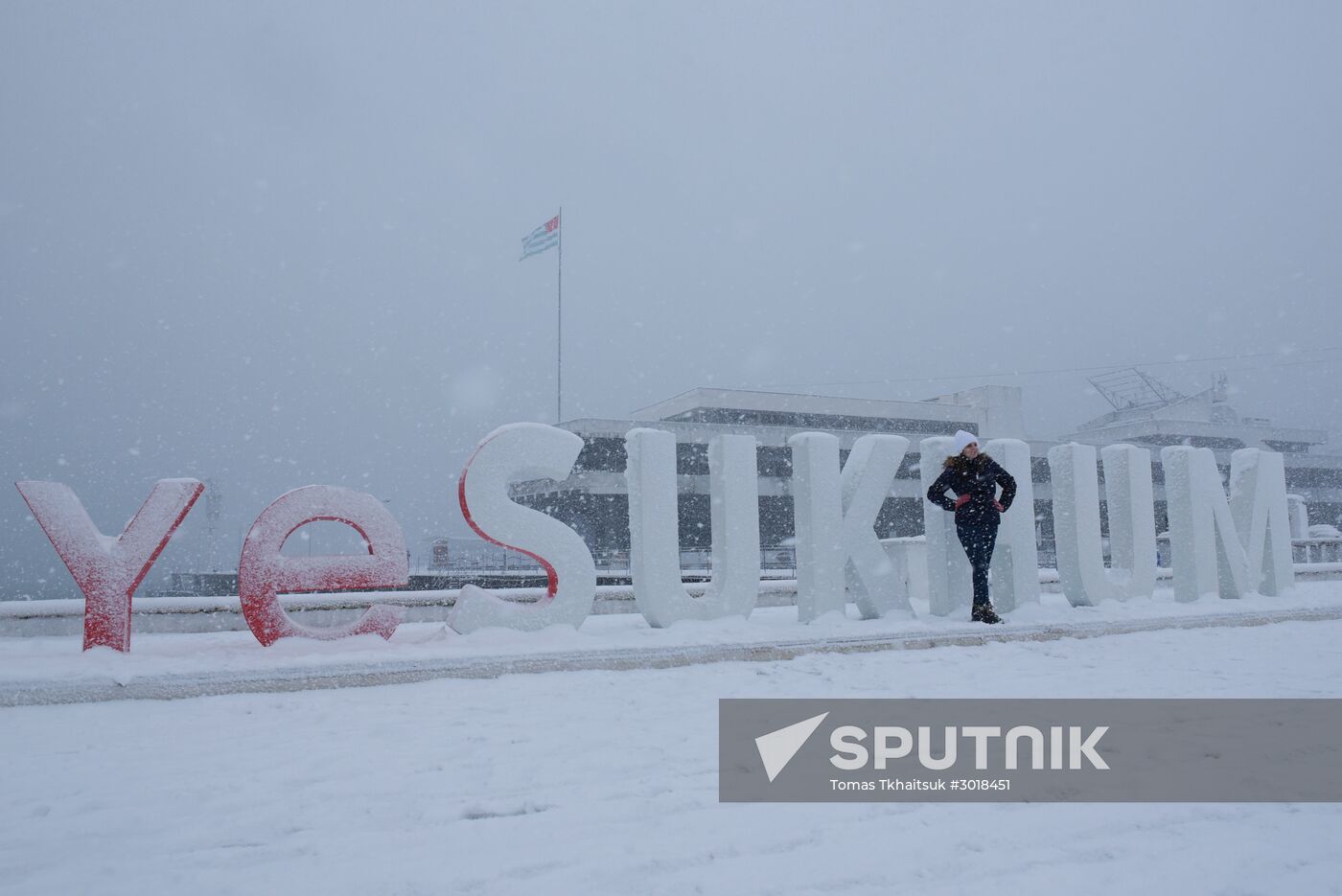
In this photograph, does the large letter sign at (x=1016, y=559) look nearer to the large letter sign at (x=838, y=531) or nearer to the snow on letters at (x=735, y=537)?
the snow on letters at (x=735, y=537)

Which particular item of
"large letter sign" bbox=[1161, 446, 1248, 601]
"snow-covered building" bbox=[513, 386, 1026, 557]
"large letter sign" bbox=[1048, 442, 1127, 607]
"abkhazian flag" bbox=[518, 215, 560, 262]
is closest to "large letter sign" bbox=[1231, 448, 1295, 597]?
"large letter sign" bbox=[1161, 446, 1248, 601]

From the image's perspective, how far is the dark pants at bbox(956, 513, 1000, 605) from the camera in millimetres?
7535

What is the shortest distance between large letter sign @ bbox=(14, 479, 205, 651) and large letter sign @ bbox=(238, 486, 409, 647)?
57cm

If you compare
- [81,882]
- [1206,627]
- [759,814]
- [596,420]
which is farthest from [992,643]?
[596,420]

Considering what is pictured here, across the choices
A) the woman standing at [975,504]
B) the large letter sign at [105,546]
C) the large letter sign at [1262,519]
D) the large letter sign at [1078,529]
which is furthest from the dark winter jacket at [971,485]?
the large letter sign at [105,546]

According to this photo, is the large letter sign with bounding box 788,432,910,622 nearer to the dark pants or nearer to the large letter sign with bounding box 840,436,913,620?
the large letter sign with bounding box 840,436,913,620

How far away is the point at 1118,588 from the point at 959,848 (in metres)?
7.52

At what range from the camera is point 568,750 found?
337 centimetres

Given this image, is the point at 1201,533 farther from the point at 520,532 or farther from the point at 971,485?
the point at 520,532

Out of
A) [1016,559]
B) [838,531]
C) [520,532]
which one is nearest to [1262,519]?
[1016,559]

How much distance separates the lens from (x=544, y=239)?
83.5ft

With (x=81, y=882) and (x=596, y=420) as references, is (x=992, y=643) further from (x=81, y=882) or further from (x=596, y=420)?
(x=596, y=420)

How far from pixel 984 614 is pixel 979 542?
25.6 inches

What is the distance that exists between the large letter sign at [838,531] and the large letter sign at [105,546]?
16.3 ft
